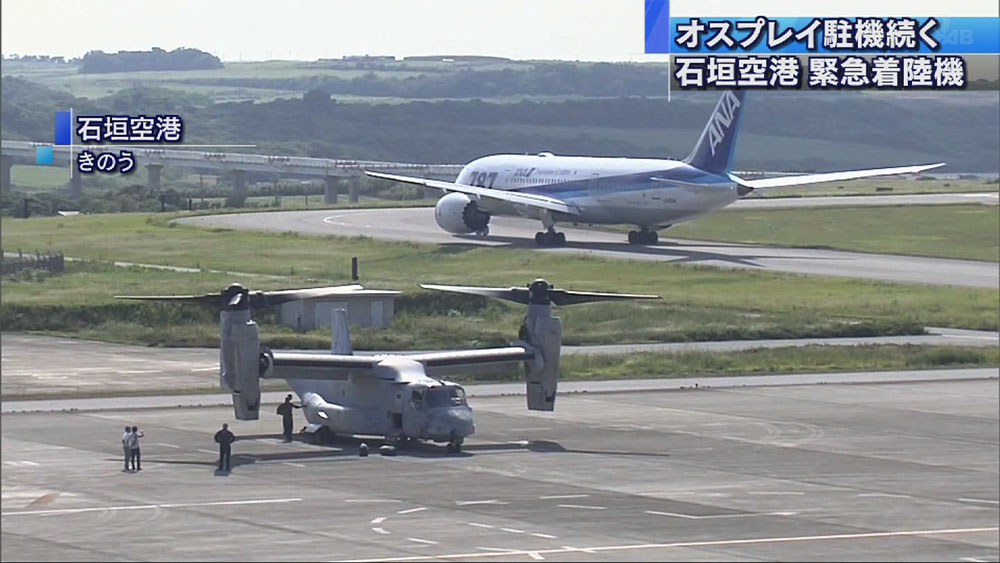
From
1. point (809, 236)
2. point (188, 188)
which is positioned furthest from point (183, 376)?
point (188, 188)

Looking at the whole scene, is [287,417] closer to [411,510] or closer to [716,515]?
[411,510]

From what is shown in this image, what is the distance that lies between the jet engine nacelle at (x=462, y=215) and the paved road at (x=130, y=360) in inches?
1857

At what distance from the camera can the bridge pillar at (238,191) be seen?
181 m

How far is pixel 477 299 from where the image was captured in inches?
4227

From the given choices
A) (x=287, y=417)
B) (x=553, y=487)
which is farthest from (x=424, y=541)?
(x=287, y=417)

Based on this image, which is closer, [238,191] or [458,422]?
[458,422]

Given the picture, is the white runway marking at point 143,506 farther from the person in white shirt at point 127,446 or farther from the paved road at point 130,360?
the paved road at point 130,360

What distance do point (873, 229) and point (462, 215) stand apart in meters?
33.3

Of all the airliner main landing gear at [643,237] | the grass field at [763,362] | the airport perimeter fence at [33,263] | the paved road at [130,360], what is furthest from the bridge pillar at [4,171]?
the airliner main landing gear at [643,237]

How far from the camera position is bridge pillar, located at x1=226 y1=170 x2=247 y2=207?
180875 mm

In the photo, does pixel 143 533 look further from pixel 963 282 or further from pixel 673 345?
pixel 963 282

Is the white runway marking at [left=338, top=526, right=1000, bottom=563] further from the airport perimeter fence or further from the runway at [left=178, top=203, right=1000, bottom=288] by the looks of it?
the airport perimeter fence
